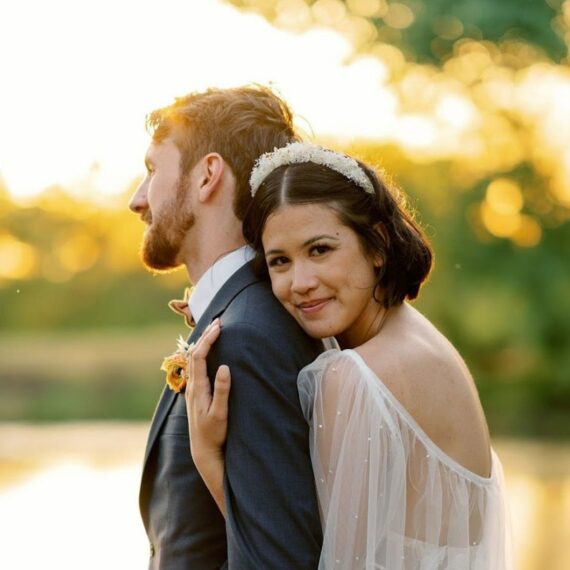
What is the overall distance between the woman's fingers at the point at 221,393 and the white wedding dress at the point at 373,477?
0.15 m

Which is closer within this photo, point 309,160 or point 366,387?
point 366,387

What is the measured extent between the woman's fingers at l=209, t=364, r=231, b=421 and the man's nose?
599mm

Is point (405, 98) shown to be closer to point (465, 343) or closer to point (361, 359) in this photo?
point (465, 343)

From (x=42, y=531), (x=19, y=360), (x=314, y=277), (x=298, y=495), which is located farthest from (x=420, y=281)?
(x=19, y=360)

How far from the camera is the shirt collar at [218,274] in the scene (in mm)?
2624

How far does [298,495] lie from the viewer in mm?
2303

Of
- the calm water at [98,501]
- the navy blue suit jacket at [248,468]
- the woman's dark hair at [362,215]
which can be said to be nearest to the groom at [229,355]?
the navy blue suit jacket at [248,468]

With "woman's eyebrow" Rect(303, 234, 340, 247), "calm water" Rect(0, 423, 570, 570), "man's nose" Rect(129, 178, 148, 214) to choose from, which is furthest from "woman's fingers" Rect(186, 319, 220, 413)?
"calm water" Rect(0, 423, 570, 570)

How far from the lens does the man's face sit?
105 inches

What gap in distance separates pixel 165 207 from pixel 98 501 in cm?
750

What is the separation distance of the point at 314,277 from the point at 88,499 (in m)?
7.91

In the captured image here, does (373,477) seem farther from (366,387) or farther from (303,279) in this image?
(303,279)

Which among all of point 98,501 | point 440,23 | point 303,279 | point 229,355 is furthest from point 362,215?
point 98,501

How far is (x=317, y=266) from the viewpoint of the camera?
2449 mm
